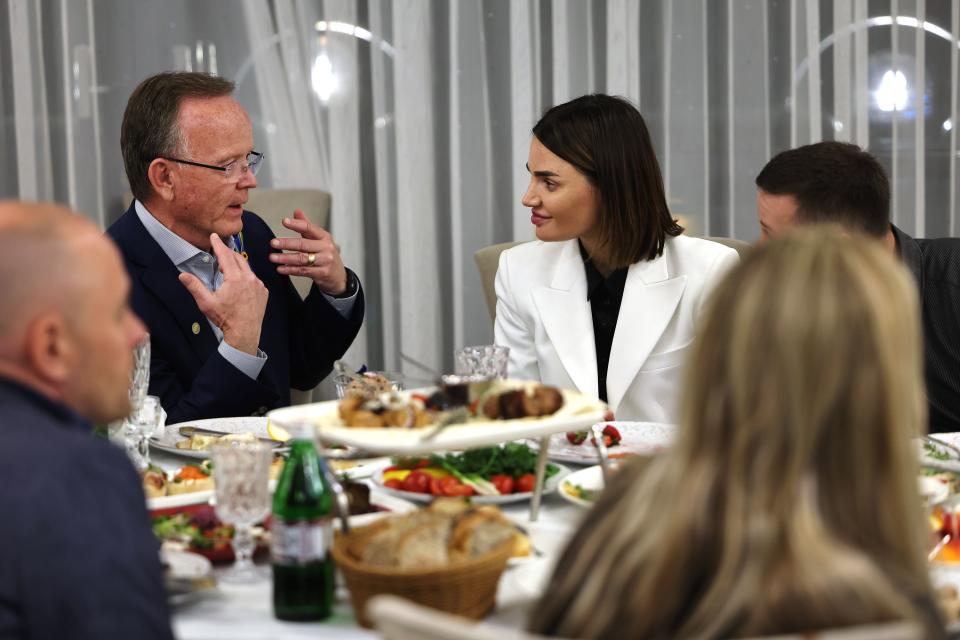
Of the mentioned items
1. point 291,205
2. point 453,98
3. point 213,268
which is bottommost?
point 213,268

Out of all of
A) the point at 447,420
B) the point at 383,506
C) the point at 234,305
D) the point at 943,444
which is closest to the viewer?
the point at 447,420

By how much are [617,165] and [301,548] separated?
1.92 meters

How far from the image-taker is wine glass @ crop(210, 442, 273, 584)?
1.53 meters

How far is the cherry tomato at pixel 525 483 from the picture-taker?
6.25 ft

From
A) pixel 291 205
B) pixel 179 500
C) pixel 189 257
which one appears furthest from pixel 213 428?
pixel 291 205

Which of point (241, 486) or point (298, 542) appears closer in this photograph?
point (298, 542)

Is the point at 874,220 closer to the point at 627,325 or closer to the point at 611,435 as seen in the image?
the point at 627,325

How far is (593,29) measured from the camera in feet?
13.9

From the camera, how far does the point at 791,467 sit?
37.4 inches

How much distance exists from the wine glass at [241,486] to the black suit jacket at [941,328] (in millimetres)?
1943

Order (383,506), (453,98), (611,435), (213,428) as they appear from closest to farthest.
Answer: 1. (383,506)
2. (611,435)
3. (213,428)
4. (453,98)

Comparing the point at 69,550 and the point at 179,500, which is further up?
the point at 69,550

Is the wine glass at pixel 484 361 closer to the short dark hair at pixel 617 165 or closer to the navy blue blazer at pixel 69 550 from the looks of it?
the navy blue blazer at pixel 69 550

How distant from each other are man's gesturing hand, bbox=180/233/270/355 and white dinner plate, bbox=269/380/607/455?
1.08 meters
